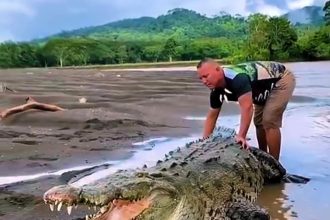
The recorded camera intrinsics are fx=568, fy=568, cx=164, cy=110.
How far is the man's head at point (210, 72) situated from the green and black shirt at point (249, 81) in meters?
0.14

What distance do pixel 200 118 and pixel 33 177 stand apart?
285 inches

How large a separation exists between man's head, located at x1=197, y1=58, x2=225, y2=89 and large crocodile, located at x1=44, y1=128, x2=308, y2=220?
0.71 m

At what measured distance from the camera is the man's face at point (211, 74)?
6.30 m

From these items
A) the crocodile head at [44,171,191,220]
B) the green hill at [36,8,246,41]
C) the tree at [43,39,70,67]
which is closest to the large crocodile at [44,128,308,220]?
the crocodile head at [44,171,191,220]

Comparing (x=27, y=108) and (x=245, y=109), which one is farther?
(x=27, y=108)

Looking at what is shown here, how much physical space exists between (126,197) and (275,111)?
3925mm

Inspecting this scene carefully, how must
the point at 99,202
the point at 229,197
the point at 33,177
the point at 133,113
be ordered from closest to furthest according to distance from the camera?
1. the point at 99,202
2. the point at 229,197
3. the point at 33,177
4. the point at 133,113

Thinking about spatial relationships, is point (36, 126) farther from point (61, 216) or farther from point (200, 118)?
point (61, 216)

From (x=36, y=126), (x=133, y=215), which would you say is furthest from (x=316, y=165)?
(x=36, y=126)

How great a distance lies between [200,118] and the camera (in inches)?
542

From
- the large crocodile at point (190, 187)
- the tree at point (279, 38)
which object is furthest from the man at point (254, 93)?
the tree at point (279, 38)

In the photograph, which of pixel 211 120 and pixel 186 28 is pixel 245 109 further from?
pixel 186 28

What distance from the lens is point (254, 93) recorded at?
752cm

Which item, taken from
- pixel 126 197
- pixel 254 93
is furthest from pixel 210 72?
pixel 126 197
